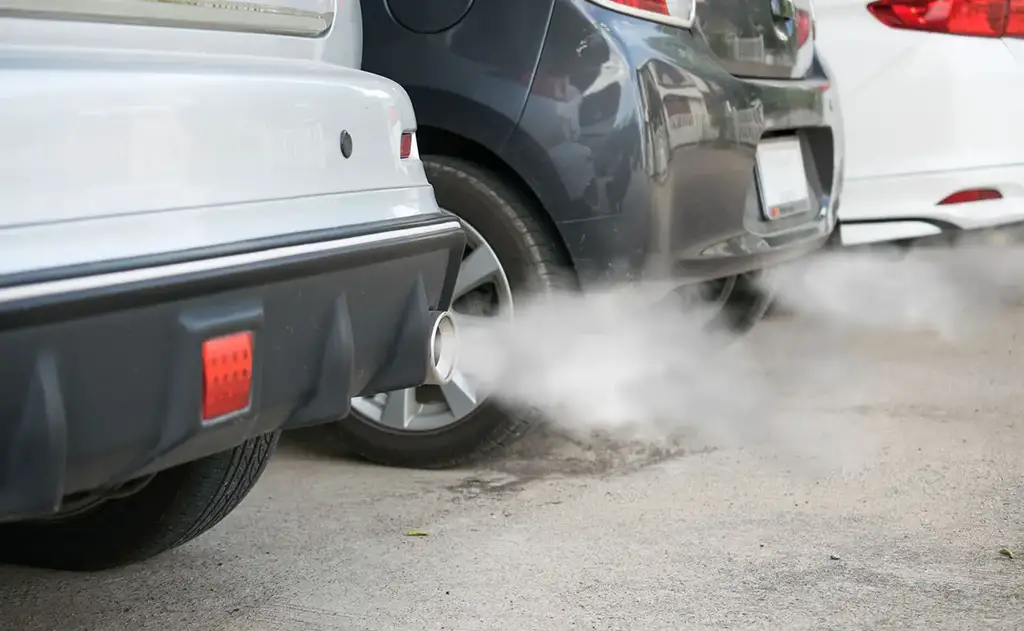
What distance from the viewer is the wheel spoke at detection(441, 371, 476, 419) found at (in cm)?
334

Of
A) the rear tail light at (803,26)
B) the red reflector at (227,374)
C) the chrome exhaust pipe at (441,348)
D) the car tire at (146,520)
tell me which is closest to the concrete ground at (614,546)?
the car tire at (146,520)

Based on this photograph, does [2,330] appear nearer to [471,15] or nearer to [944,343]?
[471,15]

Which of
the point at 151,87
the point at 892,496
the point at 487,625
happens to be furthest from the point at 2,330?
the point at 892,496

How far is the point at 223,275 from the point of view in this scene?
1.84 m

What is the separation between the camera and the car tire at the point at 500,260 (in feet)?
10.6

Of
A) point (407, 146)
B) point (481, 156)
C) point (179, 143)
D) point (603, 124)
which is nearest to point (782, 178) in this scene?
point (603, 124)

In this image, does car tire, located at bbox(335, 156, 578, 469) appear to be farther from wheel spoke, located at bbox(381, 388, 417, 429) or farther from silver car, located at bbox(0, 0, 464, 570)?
silver car, located at bbox(0, 0, 464, 570)

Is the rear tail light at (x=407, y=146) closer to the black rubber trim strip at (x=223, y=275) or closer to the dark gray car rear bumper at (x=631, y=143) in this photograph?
the black rubber trim strip at (x=223, y=275)

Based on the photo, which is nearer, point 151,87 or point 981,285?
point 151,87

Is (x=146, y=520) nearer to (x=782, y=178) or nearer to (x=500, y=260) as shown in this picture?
(x=500, y=260)

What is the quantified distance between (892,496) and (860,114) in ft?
7.24

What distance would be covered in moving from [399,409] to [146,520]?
2.99ft

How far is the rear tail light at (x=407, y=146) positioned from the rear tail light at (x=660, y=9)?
0.91 metres

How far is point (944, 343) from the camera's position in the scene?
524 cm
